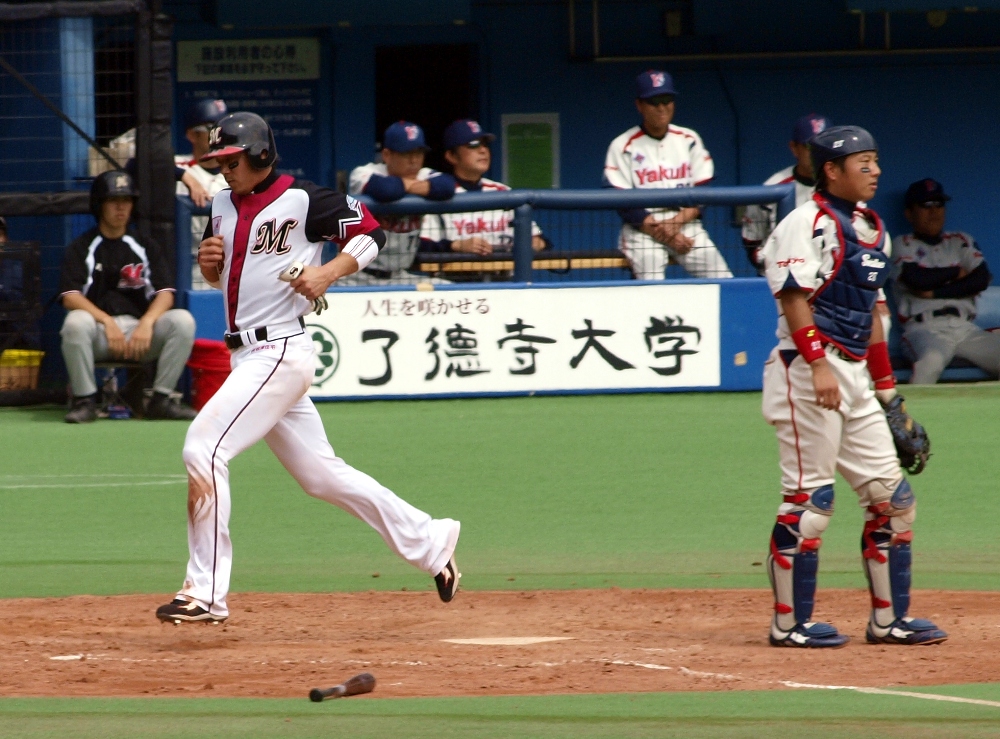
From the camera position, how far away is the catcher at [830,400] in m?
5.30

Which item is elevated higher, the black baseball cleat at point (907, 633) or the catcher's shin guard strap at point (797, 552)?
the catcher's shin guard strap at point (797, 552)

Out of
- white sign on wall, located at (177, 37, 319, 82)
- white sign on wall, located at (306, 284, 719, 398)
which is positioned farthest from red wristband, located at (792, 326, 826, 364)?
white sign on wall, located at (177, 37, 319, 82)

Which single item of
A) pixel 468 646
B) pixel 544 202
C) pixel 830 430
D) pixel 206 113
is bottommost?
pixel 468 646

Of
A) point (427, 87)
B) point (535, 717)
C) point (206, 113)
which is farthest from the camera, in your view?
point (427, 87)

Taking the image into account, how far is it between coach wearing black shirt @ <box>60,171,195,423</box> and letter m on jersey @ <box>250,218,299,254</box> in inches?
206

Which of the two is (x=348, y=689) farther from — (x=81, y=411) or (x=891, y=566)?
(x=81, y=411)

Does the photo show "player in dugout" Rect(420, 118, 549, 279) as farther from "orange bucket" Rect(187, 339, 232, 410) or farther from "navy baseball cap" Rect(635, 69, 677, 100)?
"orange bucket" Rect(187, 339, 232, 410)

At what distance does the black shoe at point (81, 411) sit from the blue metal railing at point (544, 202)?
126 cm

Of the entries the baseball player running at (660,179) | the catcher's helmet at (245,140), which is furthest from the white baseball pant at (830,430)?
the baseball player running at (660,179)

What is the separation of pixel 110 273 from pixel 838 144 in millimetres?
6597

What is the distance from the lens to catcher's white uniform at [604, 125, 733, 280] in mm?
11547

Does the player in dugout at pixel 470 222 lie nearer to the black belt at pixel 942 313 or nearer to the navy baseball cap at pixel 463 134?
the navy baseball cap at pixel 463 134

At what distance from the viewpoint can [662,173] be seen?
1178 centimetres

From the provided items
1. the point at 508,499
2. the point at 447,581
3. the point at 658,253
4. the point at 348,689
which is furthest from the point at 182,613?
the point at 658,253
